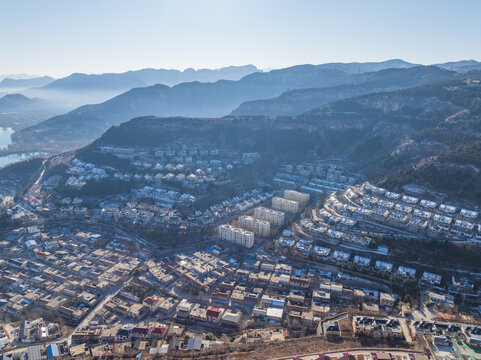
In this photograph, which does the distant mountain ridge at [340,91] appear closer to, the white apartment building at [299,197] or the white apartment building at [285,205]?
the white apartment building at [299,197]

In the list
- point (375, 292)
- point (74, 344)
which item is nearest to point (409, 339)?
point (375, 292)

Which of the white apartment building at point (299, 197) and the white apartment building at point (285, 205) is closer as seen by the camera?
the white apartment building at point (285, 205)

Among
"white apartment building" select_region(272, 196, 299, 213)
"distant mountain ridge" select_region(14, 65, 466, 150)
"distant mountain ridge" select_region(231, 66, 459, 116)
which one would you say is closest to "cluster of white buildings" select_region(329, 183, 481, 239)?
"white apartment building" select_region(272, 196, 299, 213)

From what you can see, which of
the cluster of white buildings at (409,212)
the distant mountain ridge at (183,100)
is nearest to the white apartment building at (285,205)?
the cluster of white buildings at (409,212)

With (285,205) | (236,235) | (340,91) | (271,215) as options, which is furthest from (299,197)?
(340,91)

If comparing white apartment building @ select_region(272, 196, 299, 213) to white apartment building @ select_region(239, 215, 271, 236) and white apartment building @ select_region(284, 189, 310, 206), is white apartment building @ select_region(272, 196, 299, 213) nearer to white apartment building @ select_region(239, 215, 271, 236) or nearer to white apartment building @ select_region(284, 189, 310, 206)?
white apartment building @ select_region(284, 189, 310, 206)
